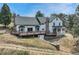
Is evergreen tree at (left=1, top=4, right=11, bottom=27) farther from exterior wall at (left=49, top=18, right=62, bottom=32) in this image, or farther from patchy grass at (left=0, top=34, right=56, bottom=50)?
exterior wall at (left=49, top=18, right=62, bottom=32)

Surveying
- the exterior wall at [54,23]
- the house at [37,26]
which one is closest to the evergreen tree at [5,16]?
the house at [37,26]

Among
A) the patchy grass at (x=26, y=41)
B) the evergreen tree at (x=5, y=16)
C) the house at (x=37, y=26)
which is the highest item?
the evergreen tree at (x=5, y=16)

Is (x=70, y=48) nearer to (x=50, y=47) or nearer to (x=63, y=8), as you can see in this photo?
(x=50, y=47)

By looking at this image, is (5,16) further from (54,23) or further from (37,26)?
(54,23)

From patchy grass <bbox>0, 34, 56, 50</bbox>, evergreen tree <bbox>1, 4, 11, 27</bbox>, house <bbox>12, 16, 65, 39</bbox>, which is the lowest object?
patchy grass <bbox>0, 34, 56, 50</bbox>

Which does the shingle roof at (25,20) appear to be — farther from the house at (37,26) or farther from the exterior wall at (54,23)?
the exterior wall at (54,23)

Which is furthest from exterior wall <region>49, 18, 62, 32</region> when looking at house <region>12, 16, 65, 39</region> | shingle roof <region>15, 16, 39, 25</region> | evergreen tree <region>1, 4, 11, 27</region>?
evergreen tree <region>1, 4, 11, 27</region>

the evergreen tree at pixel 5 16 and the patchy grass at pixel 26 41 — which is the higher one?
the evergreen tree at pixel 5 16

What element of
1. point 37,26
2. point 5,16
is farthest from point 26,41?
point 5,16
